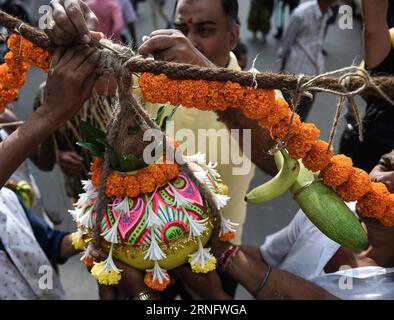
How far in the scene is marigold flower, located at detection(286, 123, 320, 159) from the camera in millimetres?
1282

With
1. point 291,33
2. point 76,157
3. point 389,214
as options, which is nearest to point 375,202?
point 389,214

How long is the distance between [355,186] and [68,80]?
0.86 meters

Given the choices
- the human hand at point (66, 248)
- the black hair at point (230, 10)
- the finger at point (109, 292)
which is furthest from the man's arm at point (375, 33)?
the human hand at point (66, 248)

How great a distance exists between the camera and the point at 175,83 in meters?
1.23

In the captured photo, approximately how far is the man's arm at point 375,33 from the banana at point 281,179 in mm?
978

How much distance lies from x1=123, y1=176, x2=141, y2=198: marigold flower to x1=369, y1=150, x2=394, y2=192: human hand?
0.90 m

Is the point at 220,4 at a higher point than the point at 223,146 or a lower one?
higher

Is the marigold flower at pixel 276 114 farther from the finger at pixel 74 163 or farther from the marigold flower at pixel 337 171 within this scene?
the finger at pixel 74 163

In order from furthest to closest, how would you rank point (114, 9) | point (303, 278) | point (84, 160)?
point (114, 9) → point (84, 160) → point (303, 278)

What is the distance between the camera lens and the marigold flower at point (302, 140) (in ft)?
4.21

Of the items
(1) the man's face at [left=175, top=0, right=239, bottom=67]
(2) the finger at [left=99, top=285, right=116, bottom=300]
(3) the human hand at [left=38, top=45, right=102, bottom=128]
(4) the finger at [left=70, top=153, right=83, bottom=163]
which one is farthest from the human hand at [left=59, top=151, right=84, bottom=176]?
(3) the human hand at [left=38, top=45, right=102, bottom=128]
